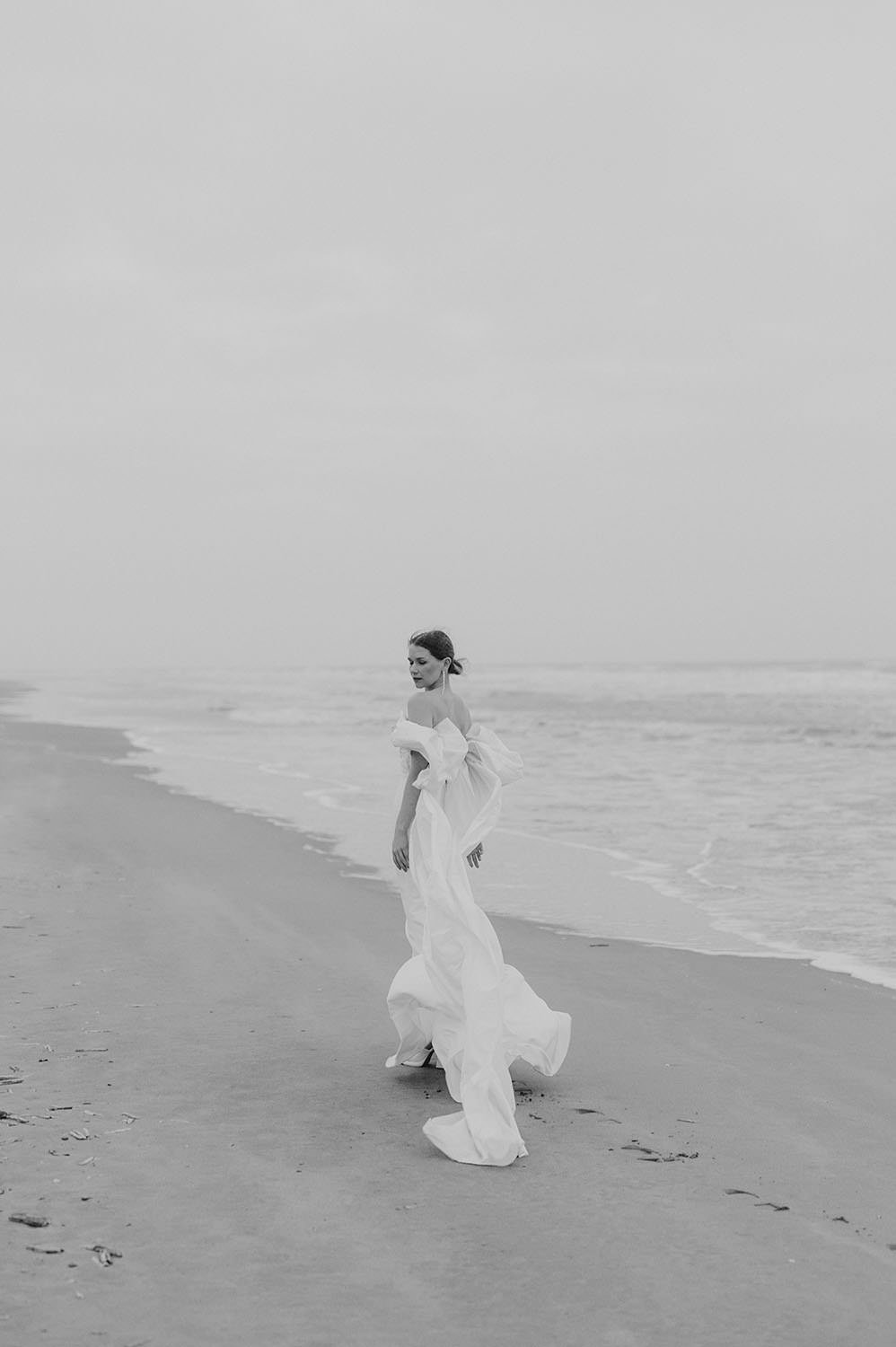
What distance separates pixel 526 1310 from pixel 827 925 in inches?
216

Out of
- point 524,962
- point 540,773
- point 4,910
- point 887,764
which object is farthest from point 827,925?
point 887,764

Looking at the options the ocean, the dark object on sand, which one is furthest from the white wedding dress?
the ocean

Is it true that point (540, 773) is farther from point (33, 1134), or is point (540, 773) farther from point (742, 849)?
point (33, 1134)

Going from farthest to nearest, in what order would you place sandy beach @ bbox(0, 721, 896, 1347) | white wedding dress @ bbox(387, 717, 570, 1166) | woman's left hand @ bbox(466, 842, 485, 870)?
woman's left hand @ bbox(466, 842, 485, 870) < white wedding dress @ bbox(387, 717, 570, 1166) < sandy beach @ bbox(0, 721, 896, 1347)

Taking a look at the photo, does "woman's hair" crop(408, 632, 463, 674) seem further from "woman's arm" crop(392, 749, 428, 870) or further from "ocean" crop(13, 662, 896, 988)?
"ocean" crop(13, 662, 896, 988)

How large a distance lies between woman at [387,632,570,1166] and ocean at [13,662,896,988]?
2.77 meters

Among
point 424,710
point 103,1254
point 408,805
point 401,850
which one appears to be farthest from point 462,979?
point 103,1254

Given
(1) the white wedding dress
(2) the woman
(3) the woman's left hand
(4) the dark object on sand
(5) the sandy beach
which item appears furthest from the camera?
(3) the woman's left hand

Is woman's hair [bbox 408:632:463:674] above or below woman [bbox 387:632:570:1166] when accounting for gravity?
above

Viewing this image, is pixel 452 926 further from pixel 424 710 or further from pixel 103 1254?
pixel 103 1254

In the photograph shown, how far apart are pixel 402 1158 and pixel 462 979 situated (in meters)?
0.66

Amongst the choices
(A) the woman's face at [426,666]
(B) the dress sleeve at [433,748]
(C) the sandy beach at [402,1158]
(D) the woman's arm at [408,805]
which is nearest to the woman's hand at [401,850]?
(D) the woman's arm at [408,805]

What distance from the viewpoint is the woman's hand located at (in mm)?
4938

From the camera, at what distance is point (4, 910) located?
311 inches
